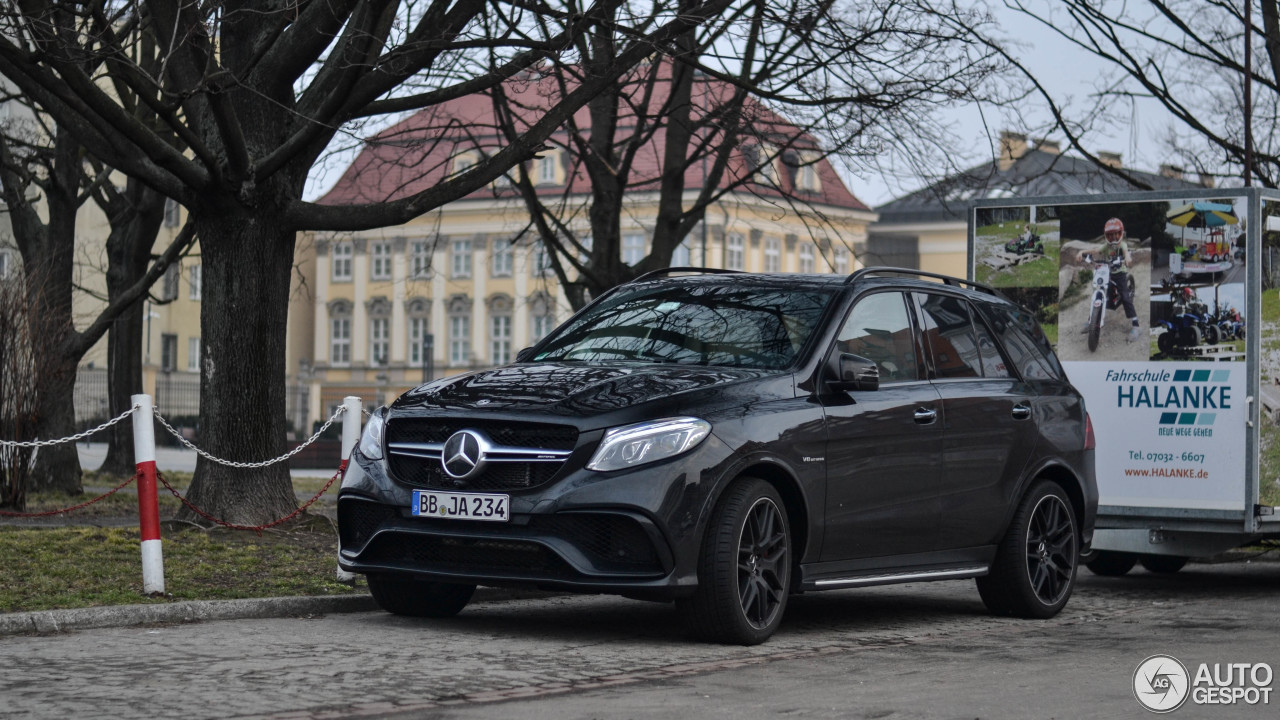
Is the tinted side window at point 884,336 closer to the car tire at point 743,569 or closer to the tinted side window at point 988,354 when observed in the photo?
the tinted side window at point 988,354

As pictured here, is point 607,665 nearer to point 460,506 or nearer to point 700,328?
point 460,506

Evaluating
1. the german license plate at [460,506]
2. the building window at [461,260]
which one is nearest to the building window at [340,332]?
the building window at [461,260]

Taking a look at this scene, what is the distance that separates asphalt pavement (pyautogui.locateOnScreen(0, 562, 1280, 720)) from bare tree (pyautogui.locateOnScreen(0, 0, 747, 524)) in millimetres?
3839

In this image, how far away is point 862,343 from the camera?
914cm

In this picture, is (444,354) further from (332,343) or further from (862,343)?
(862,343)

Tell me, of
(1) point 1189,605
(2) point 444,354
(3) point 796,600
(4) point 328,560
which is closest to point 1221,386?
(1) point 1189,605

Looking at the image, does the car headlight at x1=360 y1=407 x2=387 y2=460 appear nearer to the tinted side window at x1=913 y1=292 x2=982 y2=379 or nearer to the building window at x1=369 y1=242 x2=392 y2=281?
the tinted side window at x1=913 y1=292 x2=982 y2=379

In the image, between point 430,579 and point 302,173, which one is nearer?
point 430,579

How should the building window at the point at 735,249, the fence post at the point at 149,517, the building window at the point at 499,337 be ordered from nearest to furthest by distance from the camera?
1. the fence post at the point at 149,517
2. the building window at the point at 735,249
3. the building window at the point at 499,337

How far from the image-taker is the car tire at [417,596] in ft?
29.1

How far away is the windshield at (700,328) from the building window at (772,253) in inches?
2916

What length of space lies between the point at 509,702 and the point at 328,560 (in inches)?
205

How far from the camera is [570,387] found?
8.12 meters

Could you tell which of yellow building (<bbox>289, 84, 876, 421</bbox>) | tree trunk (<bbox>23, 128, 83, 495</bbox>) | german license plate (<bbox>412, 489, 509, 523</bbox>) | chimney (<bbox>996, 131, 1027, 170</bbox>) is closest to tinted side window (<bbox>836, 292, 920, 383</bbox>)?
german license plate (<bbox>412, 489, 509, 523</bbox>)
